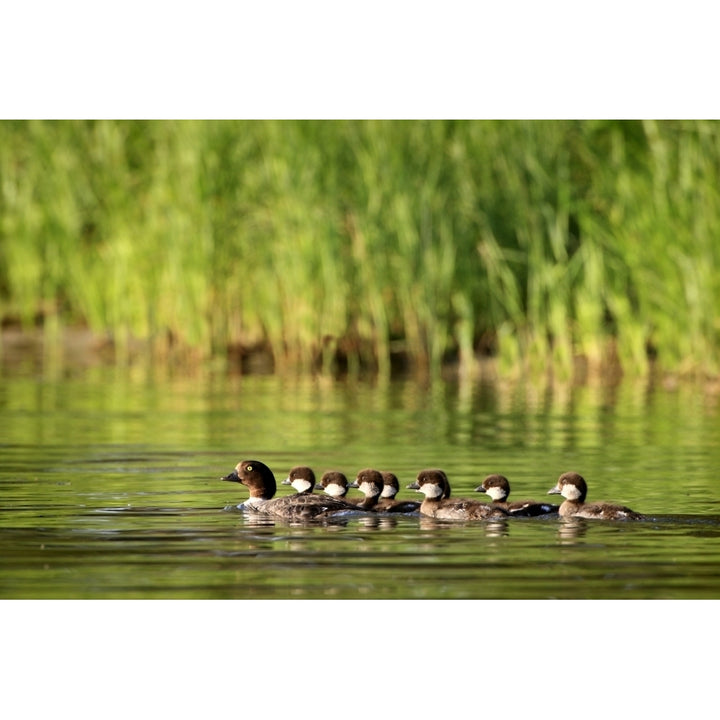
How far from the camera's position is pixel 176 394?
1608cm

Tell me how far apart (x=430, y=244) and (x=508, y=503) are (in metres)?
8.58

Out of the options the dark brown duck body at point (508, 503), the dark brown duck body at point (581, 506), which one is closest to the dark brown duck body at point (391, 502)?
the dark brown duck body at point (508, 503)

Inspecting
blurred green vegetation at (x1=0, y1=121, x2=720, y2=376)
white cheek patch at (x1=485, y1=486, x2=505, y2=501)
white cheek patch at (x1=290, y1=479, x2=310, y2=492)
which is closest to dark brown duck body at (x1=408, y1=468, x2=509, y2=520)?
white cheek patch at (x1=485, y1=486, x2=505, y2=501)

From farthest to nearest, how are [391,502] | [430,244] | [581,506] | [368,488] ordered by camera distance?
[430,244], [391,502], [368,488], [581,506]

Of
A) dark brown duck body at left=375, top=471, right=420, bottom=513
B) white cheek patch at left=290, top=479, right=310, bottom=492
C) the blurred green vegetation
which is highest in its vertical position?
the blurred green vegetation

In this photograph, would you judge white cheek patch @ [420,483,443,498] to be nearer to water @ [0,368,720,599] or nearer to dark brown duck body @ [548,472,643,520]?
water @ [0,368,720,599]

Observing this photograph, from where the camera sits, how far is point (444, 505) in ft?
29.1

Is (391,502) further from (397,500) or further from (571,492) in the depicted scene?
(571,492)

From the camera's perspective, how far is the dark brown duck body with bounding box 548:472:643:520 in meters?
8.49

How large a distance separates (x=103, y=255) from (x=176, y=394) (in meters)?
4.01

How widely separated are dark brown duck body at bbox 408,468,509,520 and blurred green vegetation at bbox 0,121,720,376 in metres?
7.27

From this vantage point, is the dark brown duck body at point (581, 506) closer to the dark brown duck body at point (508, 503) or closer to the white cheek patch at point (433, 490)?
the dark brown duck body at point (508, 503)

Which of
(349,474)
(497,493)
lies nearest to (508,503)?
(497,493)

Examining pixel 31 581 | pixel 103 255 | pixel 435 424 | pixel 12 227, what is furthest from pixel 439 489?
pixel 12 227
